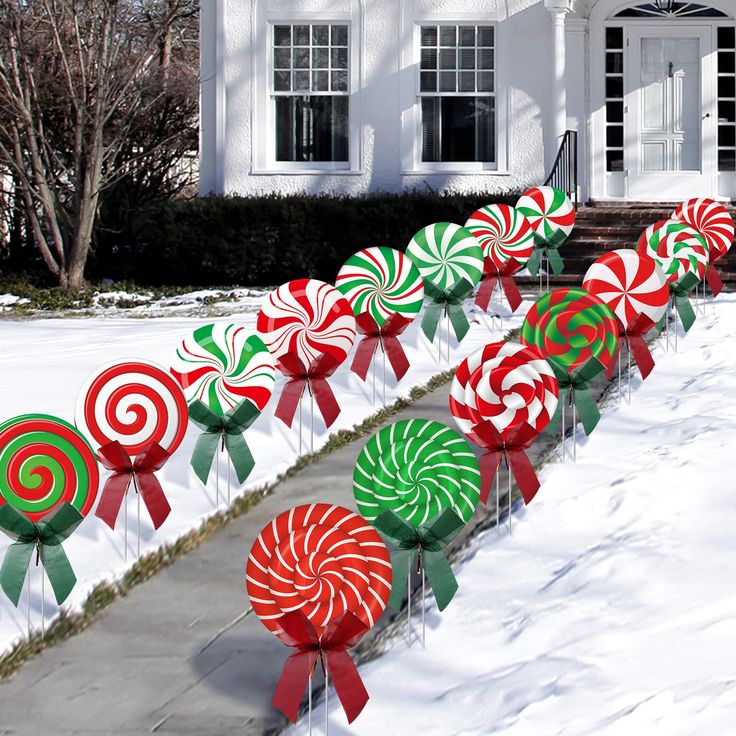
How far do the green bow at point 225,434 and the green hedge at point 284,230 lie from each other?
28.8ft

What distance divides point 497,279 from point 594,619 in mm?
5356

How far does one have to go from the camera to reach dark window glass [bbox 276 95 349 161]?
15.5 m

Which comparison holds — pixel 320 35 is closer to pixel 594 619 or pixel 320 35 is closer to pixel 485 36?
pixel 485 36

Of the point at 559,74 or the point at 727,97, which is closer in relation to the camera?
the point at 559,74

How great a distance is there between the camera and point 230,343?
5.82 metres

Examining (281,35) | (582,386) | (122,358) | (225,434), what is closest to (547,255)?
(122,358)

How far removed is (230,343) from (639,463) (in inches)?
72.1

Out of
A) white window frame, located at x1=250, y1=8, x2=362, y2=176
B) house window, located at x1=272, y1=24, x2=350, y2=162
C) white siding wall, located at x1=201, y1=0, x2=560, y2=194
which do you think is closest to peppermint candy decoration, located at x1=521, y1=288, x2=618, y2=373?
white siding wall, located at x1=201, y1=0, x2=560, y2=194

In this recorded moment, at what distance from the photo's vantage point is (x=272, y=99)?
15.5m

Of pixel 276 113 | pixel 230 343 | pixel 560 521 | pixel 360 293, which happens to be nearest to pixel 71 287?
pixel 276 113

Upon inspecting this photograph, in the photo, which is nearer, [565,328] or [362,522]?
[362,522]

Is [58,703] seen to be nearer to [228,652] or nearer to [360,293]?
[228,652]

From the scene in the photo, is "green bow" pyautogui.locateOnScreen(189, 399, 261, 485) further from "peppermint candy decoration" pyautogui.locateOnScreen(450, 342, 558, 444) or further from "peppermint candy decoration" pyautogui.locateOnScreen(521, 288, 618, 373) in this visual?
"peppermint candy decoration" pyautogui.locateOnScreen(521, 288, 618, 373)

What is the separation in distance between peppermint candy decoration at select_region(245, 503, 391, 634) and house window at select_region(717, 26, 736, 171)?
12756 millimetres
